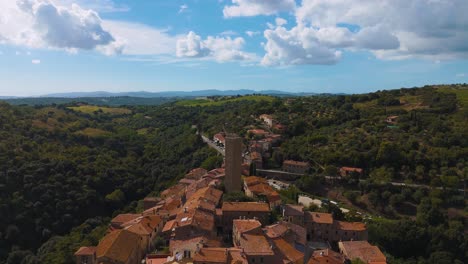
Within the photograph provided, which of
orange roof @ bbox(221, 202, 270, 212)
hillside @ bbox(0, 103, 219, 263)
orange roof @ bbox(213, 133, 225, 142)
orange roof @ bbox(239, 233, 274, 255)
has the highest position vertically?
orange roof @ bbox(213, 133, 225, 142)

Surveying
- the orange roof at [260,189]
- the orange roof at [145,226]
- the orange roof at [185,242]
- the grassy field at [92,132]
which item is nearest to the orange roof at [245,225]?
the orange roof at [185,242]

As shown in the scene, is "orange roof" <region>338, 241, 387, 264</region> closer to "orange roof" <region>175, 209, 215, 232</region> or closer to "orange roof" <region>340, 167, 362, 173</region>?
→ "orange roof" <region>175, 209, 215, 232</region>

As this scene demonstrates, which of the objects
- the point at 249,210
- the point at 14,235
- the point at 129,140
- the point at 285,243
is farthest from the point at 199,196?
the point at 129,140

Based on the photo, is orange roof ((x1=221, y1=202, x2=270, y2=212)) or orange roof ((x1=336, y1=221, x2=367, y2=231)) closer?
orange roof ((x1=221, y1=202, x2=270, y2=212))

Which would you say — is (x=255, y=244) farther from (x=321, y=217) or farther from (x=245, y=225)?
(x=321, y=217)

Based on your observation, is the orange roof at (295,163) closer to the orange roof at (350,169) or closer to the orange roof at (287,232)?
the orange roof at (350,169)

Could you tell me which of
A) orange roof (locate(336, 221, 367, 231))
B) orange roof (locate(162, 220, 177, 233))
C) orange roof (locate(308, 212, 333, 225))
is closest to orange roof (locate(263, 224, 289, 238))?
orange roof (locate(308, 212, 333, 225))

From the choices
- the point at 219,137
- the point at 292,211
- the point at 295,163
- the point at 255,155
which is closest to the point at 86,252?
the point at 292,211
